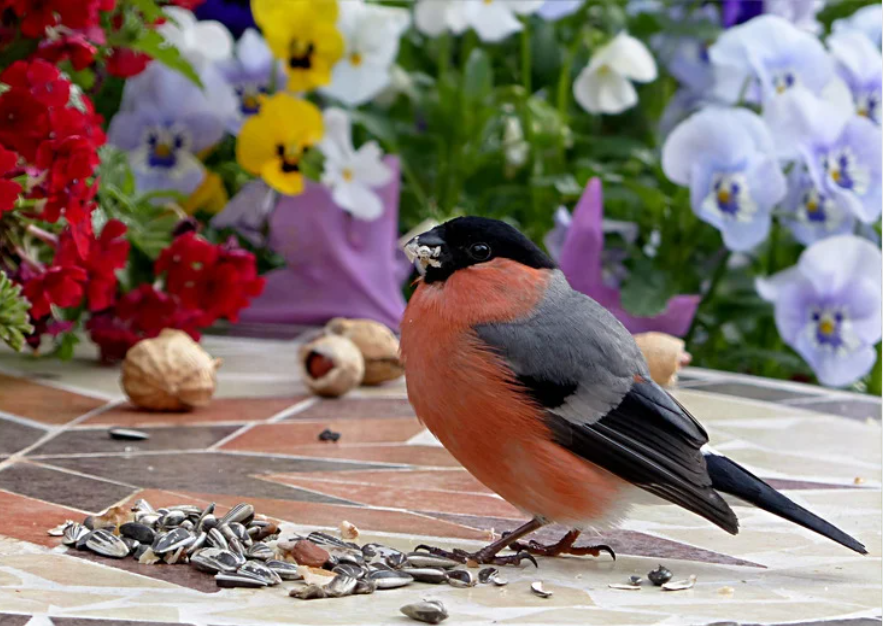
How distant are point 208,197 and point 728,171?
1195 mm

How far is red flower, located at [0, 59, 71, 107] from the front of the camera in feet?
6.87

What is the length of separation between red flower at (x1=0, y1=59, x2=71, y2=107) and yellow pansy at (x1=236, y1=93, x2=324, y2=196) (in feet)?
2.90

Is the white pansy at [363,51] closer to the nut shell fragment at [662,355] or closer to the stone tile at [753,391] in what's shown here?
the nut shell fragment at [662,355]

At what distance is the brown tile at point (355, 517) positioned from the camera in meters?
1.88

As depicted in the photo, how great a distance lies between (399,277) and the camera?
10.7 feet

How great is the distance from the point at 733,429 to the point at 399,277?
3.38 feet

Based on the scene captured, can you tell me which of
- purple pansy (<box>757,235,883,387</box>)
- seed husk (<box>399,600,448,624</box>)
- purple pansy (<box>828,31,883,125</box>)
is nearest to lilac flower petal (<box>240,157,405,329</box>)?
purple pansy (<box>757,235,883,387</box>)

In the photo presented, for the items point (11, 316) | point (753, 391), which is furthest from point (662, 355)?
point (11, 316)

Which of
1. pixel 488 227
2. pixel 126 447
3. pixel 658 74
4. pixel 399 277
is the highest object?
pixel 658 74

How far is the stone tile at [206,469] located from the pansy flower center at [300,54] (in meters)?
1.13

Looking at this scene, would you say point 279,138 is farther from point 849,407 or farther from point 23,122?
point 849,407

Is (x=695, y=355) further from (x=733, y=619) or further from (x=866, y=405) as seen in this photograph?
(x=733, y=619)

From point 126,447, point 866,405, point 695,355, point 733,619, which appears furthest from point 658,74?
point 733,619

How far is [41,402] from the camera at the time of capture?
8.34ft
